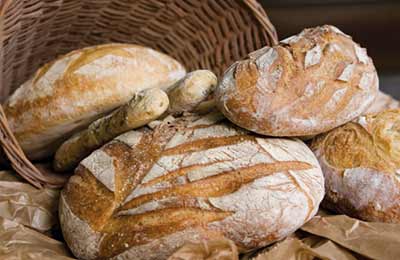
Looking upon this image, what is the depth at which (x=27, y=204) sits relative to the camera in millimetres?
983

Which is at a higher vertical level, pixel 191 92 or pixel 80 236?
pixel 191 92

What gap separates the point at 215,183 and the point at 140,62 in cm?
33

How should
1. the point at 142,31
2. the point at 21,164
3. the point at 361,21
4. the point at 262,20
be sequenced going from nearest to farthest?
the point at 21,164 → the point at 262,20 → the point at 142,31 → the point at 361,21

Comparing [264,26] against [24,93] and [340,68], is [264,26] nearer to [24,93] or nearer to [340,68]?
[340,68]

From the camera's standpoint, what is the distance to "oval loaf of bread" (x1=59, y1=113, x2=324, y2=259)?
2.70 feet

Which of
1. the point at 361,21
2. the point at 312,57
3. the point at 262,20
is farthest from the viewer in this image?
the point at 361,21

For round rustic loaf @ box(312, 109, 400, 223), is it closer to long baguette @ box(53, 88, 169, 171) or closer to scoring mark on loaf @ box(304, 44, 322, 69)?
scoring mark on loaf @ box(304, 44, 322, 69)

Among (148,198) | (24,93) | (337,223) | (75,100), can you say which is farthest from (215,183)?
(24,93)

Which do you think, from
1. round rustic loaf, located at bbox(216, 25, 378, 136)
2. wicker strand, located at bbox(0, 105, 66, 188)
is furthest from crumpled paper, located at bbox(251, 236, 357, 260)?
wicker strand, located at bbox(0, 105, 66, 188)

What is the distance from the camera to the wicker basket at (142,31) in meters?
1.14

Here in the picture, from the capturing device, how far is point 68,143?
105cm

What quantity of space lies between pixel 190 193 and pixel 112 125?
190 millimetres

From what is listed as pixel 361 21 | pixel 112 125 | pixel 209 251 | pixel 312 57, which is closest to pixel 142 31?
pixel 112 125

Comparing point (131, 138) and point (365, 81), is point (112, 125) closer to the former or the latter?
point (131, 138)
